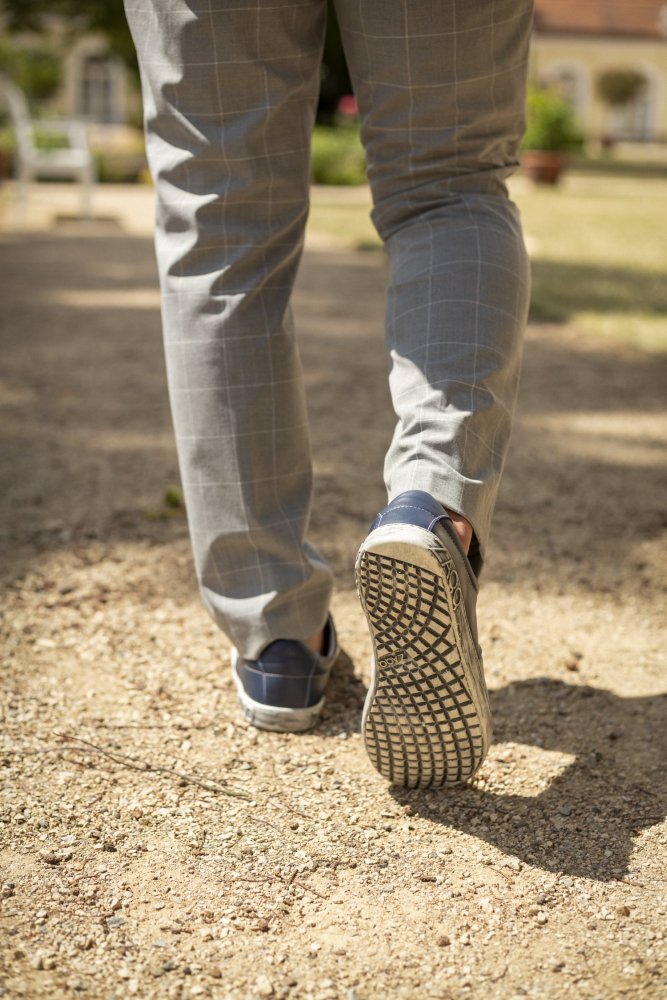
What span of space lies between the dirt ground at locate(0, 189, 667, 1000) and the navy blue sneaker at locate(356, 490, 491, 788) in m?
0.11

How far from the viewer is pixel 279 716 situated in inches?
52.2

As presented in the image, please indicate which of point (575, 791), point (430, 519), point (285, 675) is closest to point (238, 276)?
point (430, 519)

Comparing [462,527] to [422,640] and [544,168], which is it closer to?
[422,640]

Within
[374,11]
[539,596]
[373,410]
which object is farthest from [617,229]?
[374,11]

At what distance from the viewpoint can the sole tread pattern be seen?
102cm

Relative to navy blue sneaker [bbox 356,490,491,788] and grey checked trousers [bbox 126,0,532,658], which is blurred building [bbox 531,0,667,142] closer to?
grey checked trousers [bbox 126,0,532,658]

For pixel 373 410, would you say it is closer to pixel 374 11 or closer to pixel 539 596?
pixel 539 596

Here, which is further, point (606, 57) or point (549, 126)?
point (606, 57)

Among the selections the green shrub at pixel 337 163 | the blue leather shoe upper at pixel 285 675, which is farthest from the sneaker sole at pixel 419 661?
the green shrub at pixel 337 163

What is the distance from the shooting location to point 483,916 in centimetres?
99

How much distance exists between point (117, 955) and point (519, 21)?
3.22ft

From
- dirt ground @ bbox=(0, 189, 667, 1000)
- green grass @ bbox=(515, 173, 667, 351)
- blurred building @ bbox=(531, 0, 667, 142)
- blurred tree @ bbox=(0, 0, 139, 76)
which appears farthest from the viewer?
blurred building @ bbox=(531, 0, 667, 142)

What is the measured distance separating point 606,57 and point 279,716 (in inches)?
1434

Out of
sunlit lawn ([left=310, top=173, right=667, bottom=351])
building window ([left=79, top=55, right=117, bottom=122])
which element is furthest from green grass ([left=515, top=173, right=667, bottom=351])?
building window ([left=79, top=55, right=117, bottom=122])
